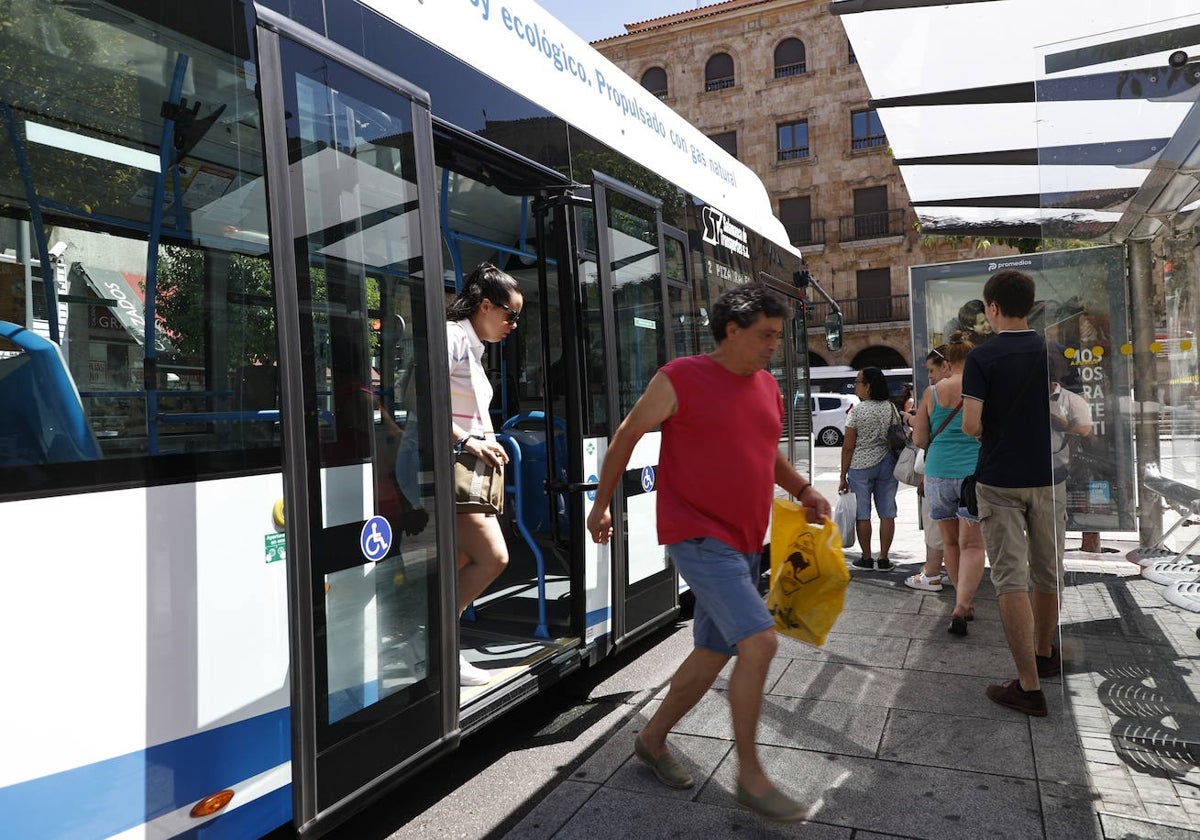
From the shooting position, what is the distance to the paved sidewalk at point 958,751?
10.5 ft

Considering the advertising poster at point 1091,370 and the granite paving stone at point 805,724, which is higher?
the advertising poster at point 1091,370

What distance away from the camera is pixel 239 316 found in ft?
8.54

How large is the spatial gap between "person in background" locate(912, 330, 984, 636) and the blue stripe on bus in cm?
412

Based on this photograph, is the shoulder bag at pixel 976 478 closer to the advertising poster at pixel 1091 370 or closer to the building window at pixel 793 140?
the advertising poster at pixel 1091 370

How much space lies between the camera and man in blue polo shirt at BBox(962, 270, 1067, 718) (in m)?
4.21

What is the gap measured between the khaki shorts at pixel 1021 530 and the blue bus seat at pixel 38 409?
12.5 feet

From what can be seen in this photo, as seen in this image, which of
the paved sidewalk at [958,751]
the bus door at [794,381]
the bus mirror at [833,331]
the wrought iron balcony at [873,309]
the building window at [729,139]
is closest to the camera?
the paved sidewalk at [958,751]

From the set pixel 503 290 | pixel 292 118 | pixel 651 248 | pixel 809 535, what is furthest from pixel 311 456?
pixel 651 248

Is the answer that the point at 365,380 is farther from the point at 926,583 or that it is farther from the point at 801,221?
the point at 801,221

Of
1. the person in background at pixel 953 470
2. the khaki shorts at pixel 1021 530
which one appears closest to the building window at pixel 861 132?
the person in background at pixel 953 470

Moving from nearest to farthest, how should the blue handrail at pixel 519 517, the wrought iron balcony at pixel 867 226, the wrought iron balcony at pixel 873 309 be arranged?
the blue handrail at pixel 519 517 → the wrought iron balcony at pixel 873 309 → the wrought iron balcony at pixel 867 226

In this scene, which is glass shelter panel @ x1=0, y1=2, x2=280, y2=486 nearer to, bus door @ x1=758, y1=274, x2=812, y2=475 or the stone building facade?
bus door @ x1=758, y1=274, x2=812, y2=475

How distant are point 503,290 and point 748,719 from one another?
2.14 metres

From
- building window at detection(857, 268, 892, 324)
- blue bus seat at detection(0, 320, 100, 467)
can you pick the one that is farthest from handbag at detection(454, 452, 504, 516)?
building window at detection(857, 268, 892, 324)
